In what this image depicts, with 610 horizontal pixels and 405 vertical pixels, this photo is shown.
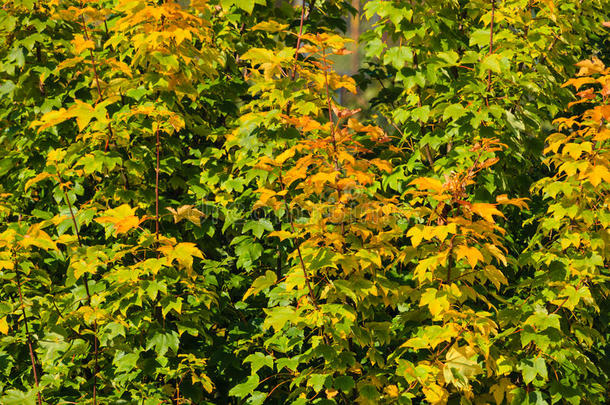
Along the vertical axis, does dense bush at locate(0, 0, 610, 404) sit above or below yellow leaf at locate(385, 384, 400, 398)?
above

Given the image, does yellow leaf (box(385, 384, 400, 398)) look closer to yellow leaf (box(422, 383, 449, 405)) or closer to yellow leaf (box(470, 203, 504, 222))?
yellow leaf (box(422, 383, 449, 405))

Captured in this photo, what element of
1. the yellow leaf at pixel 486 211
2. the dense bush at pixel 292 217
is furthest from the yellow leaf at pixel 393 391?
the yellow leaf at pixel 486 211

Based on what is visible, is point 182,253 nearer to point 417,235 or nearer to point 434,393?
point 417,235

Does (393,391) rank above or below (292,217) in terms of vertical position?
below

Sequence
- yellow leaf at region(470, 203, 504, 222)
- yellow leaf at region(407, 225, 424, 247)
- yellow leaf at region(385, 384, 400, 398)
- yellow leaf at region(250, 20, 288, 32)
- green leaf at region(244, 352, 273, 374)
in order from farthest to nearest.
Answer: yellow leaf at region(250, 20, 288, 32) → green leaf at region(244, 352, 273, 374) → yellow leaf at region(385, 384, 400, 398) → yellow leaf at region(407, 225, 424, 247) → yellow leaf at region(470, 203, 504, 222)

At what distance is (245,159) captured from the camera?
3461 millimetres

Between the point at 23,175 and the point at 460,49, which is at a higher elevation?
the point at 460,49

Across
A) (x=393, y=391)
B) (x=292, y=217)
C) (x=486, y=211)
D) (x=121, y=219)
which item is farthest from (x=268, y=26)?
(x=393, y=391)

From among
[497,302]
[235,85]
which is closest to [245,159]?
[235,85]

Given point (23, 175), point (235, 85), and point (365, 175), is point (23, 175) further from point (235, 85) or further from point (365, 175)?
point (365, 175)

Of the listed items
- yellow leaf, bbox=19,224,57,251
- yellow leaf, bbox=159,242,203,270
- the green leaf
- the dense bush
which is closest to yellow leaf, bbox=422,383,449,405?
the dense bush

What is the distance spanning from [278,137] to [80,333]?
1.53 m

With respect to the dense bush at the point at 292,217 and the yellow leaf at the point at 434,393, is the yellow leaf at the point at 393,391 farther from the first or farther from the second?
the yellow leaf at the point at 434,393

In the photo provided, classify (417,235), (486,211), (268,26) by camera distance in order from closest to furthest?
(486,211) < (417,235) < (268,26)
